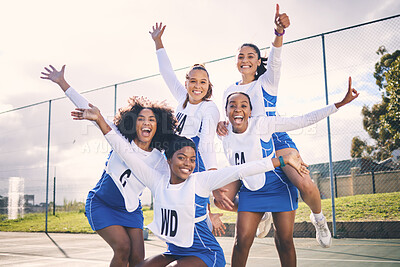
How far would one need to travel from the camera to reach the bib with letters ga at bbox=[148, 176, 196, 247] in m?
2.49

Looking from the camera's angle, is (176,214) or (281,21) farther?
(281,21)

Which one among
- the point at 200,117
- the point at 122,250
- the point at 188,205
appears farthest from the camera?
the point at 200,117

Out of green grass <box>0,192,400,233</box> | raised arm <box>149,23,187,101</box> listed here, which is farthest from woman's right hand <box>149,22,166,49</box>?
green grass <box>0,192,400,233</box>

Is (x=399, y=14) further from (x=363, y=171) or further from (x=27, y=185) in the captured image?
(x=27, y=185)

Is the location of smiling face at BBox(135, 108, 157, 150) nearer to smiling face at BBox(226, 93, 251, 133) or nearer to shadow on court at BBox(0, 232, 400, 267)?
smiling face at BBox(226, 93, 251, 133)

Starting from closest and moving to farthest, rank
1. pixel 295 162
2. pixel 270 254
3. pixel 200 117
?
pixel 295 162, pixel 200 117, pixel 270 254

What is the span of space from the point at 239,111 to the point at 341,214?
19.6 ft

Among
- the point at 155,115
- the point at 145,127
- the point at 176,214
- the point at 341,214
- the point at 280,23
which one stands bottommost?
the point at 341,214

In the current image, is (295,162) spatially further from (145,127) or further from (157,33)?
(157,33)

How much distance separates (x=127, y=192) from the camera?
118 inches

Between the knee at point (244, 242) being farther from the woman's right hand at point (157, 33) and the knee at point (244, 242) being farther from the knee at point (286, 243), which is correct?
the woman's right hand at point (157, 33)

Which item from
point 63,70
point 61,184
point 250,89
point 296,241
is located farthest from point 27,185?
point 250,89

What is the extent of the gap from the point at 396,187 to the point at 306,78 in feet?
10.2

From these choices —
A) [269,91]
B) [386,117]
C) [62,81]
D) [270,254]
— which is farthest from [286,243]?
[386,117]
